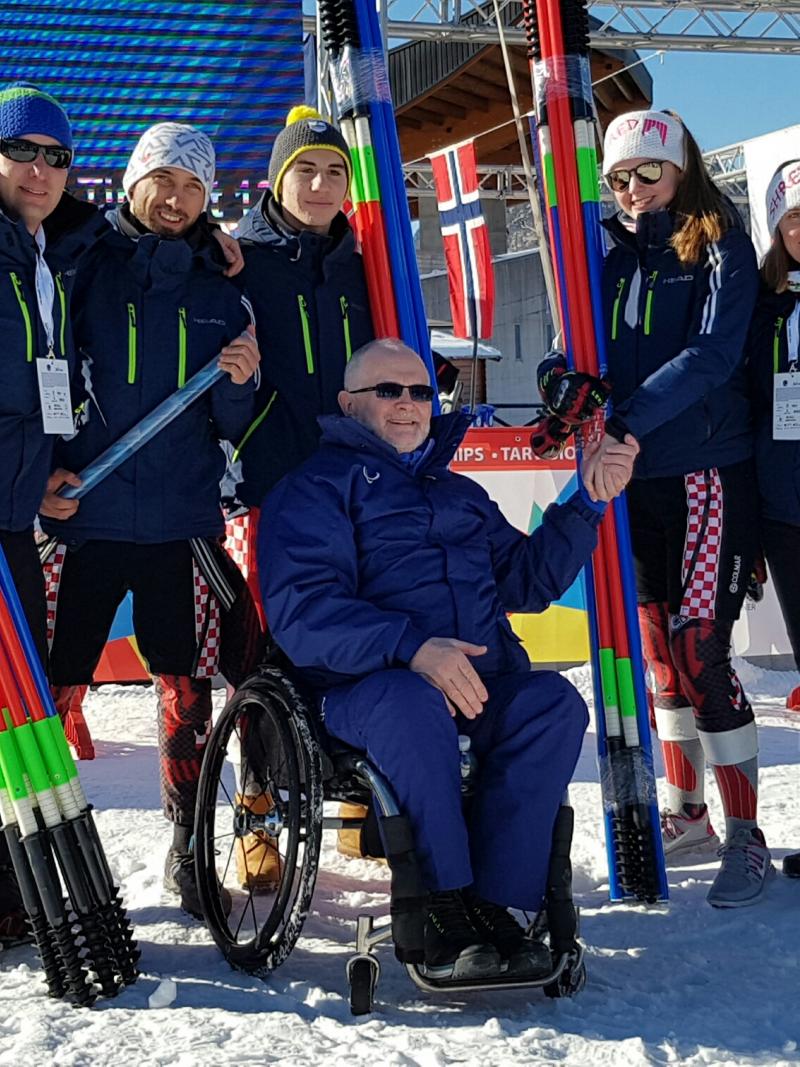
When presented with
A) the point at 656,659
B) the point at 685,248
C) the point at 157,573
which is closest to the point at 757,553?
the point at 656,659

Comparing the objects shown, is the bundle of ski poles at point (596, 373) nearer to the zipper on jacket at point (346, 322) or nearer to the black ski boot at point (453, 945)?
the zipper on jacket at point (346, 322)

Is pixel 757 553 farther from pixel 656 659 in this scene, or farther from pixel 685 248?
pixel 685 248

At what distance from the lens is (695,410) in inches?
111

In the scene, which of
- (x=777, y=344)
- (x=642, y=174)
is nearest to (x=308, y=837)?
(x=777, y=344)

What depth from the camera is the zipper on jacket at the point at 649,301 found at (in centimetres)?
284

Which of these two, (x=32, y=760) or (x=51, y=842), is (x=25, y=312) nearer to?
(x=32, y=760)

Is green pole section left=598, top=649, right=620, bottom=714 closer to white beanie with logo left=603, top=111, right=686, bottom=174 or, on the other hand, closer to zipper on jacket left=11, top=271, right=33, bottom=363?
white beanie with logo left=603, top=111, right=686, bottom=174

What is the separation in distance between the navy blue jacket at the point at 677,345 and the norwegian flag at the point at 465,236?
8.13 m

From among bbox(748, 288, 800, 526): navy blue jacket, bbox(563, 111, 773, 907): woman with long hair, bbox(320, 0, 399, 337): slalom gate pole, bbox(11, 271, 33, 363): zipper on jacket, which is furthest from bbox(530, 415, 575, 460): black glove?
bbox(11, 271, 33, 363): zipper on jacket

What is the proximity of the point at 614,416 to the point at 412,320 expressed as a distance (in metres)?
0.65

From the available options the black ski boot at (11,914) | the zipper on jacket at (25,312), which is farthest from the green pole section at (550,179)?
→ the black ski boot at (11,914)

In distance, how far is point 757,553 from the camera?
286cm

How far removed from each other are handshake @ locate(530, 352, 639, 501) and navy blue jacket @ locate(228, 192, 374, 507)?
19.6 inches

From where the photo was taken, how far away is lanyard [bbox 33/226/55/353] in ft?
7.76
